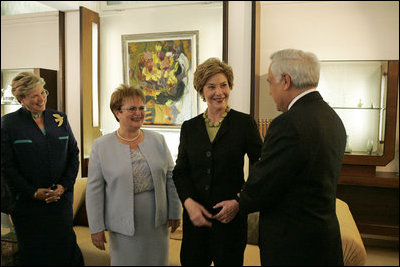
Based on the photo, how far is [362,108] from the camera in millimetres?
2082

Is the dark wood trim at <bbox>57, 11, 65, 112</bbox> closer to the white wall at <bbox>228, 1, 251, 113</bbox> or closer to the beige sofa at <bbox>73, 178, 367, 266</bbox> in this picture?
the beige sofa at <bbox>73, 178, 367, 266</bbox>

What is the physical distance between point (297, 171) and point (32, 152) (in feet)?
1.98

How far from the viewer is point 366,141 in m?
2.08

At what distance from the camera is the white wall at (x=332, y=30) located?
193 centimetres

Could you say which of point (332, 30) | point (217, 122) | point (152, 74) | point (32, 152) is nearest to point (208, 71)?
point (217, 122)

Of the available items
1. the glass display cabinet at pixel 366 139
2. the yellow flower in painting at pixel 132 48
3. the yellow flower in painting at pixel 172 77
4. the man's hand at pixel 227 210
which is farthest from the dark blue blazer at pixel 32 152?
the glass display cabinet at pixel 366 139

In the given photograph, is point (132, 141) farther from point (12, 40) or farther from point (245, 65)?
point (245, 65)

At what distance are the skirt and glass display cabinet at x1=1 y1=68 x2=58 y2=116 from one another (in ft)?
1.06

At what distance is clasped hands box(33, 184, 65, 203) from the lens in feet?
2.65

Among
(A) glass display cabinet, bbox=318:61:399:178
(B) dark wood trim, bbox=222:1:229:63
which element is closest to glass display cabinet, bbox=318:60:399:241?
(A) glass display cabinet, bbox=318:61:399:178

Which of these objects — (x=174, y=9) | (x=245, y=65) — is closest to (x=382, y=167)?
(x=245, y=65)

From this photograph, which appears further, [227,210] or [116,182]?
[227,210]

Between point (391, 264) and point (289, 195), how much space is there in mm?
1545

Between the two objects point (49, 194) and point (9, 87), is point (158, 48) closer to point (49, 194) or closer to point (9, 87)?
point (9, 87)
